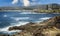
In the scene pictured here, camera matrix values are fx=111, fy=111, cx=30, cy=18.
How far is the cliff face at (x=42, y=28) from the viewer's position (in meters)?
2.15

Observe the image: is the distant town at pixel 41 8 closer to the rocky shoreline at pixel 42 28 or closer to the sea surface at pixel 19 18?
the sea surface at pixel 19 18

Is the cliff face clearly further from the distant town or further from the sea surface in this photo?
the distant town

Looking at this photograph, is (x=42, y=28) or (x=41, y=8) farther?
(x=41, y=8)

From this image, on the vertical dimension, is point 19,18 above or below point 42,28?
above

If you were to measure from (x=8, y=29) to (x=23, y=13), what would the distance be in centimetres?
44

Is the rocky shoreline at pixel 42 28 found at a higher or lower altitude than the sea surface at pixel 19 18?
lower

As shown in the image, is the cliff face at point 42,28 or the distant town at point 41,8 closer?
the cliff face at point 42,28

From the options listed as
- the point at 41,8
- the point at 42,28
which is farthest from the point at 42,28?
the point at 41,8

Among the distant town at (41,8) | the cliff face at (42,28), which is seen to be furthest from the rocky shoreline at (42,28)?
the distant town at (41,8)

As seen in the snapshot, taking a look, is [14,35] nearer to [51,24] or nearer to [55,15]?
[51,24]

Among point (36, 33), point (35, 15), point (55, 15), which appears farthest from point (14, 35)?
point (55, 15)

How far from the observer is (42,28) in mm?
2189

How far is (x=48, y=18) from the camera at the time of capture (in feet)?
7.34

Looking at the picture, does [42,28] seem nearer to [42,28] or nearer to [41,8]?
[42,28]
